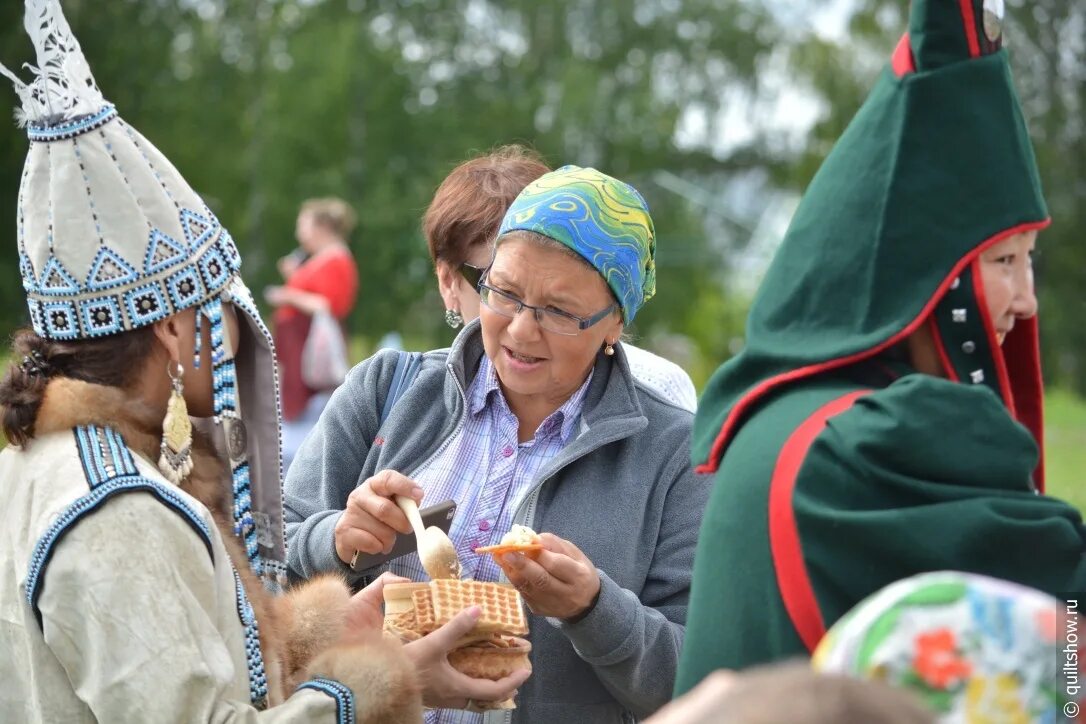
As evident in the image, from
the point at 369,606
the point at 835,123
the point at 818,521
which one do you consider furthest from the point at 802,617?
the point at 835,123

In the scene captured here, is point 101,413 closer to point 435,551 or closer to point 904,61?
point 435,551

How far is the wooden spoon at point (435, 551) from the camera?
281 cm

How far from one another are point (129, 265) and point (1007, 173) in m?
1.43

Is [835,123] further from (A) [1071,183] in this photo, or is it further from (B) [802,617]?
(B) [802,617]

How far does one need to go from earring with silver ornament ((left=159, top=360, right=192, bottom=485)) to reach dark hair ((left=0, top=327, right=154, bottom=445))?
0.07 meters

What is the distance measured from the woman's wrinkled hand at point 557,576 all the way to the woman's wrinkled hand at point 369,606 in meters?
0.28

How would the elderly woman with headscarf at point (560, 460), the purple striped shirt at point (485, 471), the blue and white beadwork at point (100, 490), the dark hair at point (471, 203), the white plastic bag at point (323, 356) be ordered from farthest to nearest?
1. the white plastic bag at point (323, 356)
2. the dark hair at point (471, 203)
3. the purple striped shirt at point (485, 471)
4. the elderly woman with headscarf at point (560, 460)
5. the blue and white beadwork at point (100, 490)

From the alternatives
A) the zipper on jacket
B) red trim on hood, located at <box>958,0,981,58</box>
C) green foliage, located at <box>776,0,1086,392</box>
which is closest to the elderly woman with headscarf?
the zipper on jacket

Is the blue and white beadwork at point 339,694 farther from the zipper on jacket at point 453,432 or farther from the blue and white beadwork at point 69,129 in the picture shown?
the blue and white beadwork at point 69,129

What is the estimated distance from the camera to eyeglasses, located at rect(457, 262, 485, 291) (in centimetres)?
348

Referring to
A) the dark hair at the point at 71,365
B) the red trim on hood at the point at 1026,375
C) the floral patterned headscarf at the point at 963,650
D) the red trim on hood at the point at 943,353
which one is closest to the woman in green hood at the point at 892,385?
the red trim on hood at the point at 943,353

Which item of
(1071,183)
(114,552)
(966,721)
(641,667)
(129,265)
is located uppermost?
(129,265)

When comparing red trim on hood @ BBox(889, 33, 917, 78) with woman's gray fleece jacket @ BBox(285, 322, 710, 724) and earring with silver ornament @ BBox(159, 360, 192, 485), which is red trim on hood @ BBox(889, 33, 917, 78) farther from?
earring with silver ornament @ BBox(159, 360, 192, 485)

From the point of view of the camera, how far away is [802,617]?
194cm
